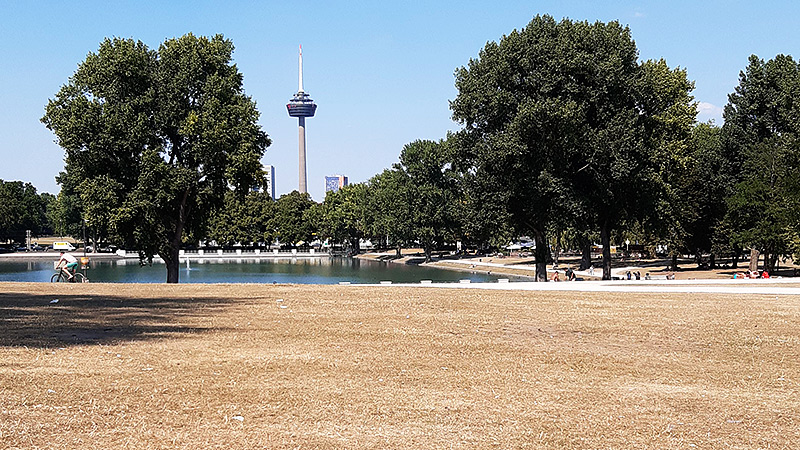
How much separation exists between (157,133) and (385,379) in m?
34.7

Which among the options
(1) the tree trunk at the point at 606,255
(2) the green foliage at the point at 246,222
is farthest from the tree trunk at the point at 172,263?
(2) the green foliage at the point at 246,222

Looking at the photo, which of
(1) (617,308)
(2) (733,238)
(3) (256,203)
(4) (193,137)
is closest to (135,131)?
(4) (193,137)

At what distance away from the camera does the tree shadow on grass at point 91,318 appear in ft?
39.7

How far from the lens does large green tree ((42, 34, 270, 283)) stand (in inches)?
1540

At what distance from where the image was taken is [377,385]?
9.55 m

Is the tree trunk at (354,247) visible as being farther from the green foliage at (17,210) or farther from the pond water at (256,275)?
the green foliage at (17,210)

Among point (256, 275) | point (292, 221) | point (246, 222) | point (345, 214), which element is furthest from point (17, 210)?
point (256, 275)

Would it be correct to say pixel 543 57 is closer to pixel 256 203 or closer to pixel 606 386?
pixel 606 386

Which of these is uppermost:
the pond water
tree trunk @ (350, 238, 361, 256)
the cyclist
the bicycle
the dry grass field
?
tree trunk @ (350, 238, 361, 256)

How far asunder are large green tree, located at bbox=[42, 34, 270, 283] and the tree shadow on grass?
19630 mm

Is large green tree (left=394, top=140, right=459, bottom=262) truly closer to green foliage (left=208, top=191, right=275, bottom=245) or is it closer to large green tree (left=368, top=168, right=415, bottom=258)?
large green tree (left=368, top=168, right=415, bottom=258)

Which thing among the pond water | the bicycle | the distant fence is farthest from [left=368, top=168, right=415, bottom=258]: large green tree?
the bicycle

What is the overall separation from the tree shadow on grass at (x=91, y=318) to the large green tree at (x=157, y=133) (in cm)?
1963

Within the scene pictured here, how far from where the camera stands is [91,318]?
15.0 meters
